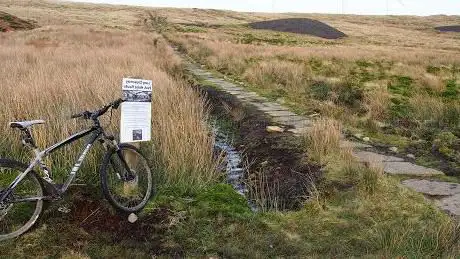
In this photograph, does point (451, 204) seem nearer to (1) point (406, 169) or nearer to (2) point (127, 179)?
(1) point (406, 169)

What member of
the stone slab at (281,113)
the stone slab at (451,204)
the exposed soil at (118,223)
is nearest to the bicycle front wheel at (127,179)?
the exposed soil at (118,223)

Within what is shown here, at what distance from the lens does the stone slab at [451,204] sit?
4133mm

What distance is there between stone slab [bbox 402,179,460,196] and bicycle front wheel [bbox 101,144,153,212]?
262 cm

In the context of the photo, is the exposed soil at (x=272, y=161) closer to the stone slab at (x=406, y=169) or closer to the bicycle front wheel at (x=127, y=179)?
the stone slab at (x=406, y=169)

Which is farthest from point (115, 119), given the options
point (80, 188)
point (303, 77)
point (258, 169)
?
point (303, 77)

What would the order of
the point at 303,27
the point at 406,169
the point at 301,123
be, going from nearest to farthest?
the point at 406,169, the point at 301,123, the point at 303,27

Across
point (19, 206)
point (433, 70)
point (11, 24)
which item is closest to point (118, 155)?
point (19, 206)

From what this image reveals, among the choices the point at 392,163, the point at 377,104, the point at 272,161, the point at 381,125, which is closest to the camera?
the point at 392,163

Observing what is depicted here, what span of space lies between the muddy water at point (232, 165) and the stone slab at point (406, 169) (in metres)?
1.61

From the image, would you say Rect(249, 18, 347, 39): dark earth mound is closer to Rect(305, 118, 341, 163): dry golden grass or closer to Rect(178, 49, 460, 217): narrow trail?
Rect(178, 49, 460, 217): narrow trail

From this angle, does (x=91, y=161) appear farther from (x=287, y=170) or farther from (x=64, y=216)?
(x=287, y=170)

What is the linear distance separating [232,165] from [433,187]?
97.9 inches

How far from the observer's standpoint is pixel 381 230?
364 centimetres

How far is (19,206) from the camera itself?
155 inches
